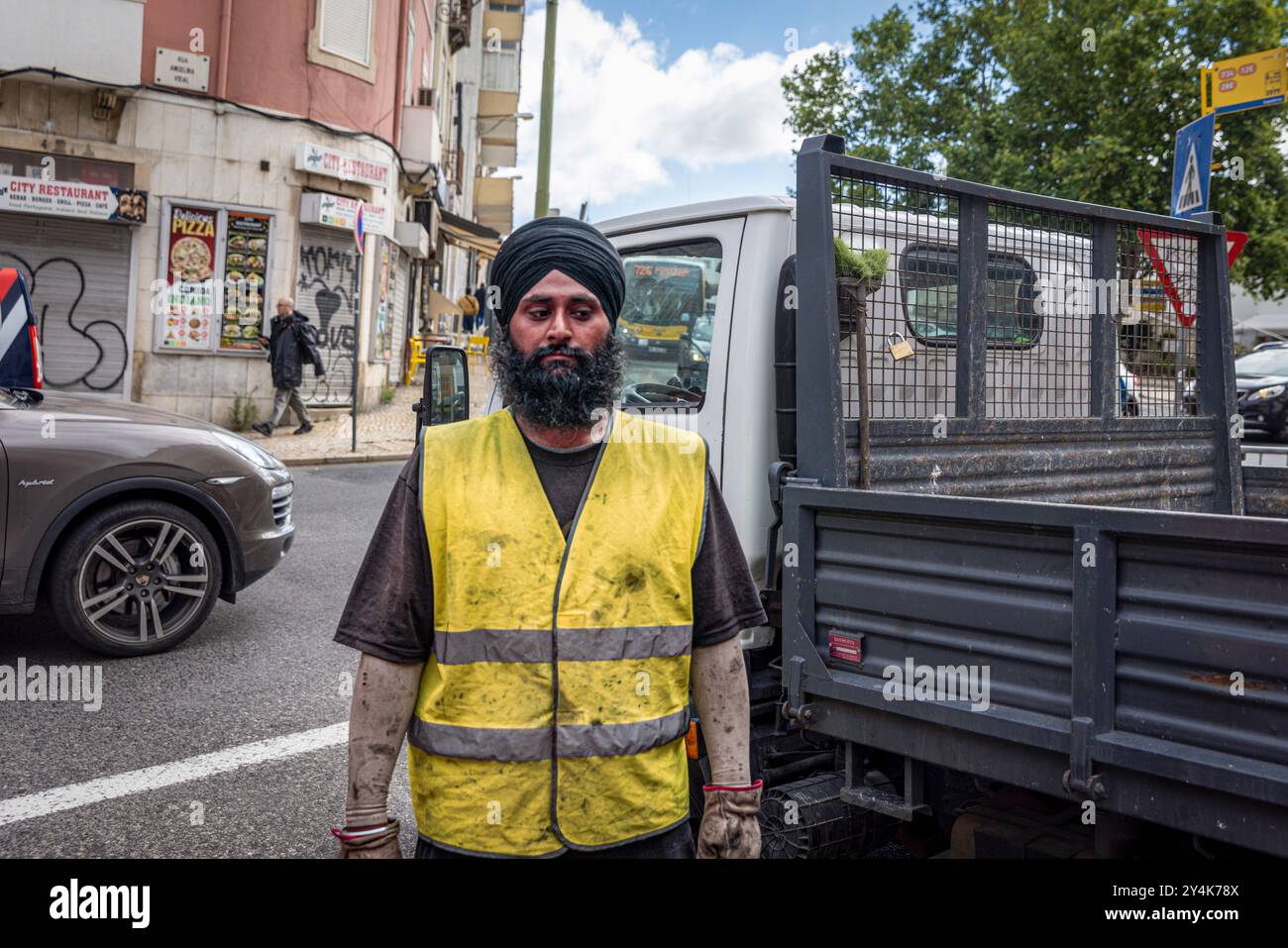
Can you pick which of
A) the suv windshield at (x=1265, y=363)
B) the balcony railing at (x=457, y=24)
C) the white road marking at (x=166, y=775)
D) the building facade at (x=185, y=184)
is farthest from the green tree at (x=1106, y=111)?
the white road marking at (x=166, y=775)

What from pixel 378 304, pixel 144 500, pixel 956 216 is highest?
pixel 378 304

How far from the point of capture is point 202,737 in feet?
16.0

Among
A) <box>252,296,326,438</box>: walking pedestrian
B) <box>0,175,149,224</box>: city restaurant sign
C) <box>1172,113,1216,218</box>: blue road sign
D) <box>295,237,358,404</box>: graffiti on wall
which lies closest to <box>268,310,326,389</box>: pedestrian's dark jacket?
<box>252,296,326,438</box>: walking pedestrian

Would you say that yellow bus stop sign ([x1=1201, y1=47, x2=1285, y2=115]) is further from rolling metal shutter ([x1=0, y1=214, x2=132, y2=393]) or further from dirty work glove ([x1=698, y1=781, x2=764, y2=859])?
rolling metal shutter ([x1=0, y1=214, x2=132, y2=393])

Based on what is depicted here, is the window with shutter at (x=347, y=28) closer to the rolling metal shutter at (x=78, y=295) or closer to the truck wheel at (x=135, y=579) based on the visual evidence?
the rolling metal shutter at (x=78, y=295)

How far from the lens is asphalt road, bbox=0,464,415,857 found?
3.89 m

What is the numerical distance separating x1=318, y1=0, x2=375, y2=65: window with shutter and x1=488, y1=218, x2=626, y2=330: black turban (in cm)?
1786

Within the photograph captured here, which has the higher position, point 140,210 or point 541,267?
point 140,210

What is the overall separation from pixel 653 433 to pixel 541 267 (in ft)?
1.23

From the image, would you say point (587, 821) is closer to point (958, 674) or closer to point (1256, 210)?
point (958, 674)

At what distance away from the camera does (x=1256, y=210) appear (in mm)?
19453

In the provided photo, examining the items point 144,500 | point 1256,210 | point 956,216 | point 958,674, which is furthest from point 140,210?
point 1256,210

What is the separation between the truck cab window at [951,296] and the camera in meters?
3.53

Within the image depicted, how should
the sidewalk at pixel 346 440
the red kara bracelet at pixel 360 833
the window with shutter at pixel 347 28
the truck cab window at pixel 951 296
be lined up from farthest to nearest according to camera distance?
the window with shutter at pixel 347 28 < the sidewalk at pixel 346 440 < the truck cab window at pixel 951 296 < the red kara bracelet at pixel 360 833
